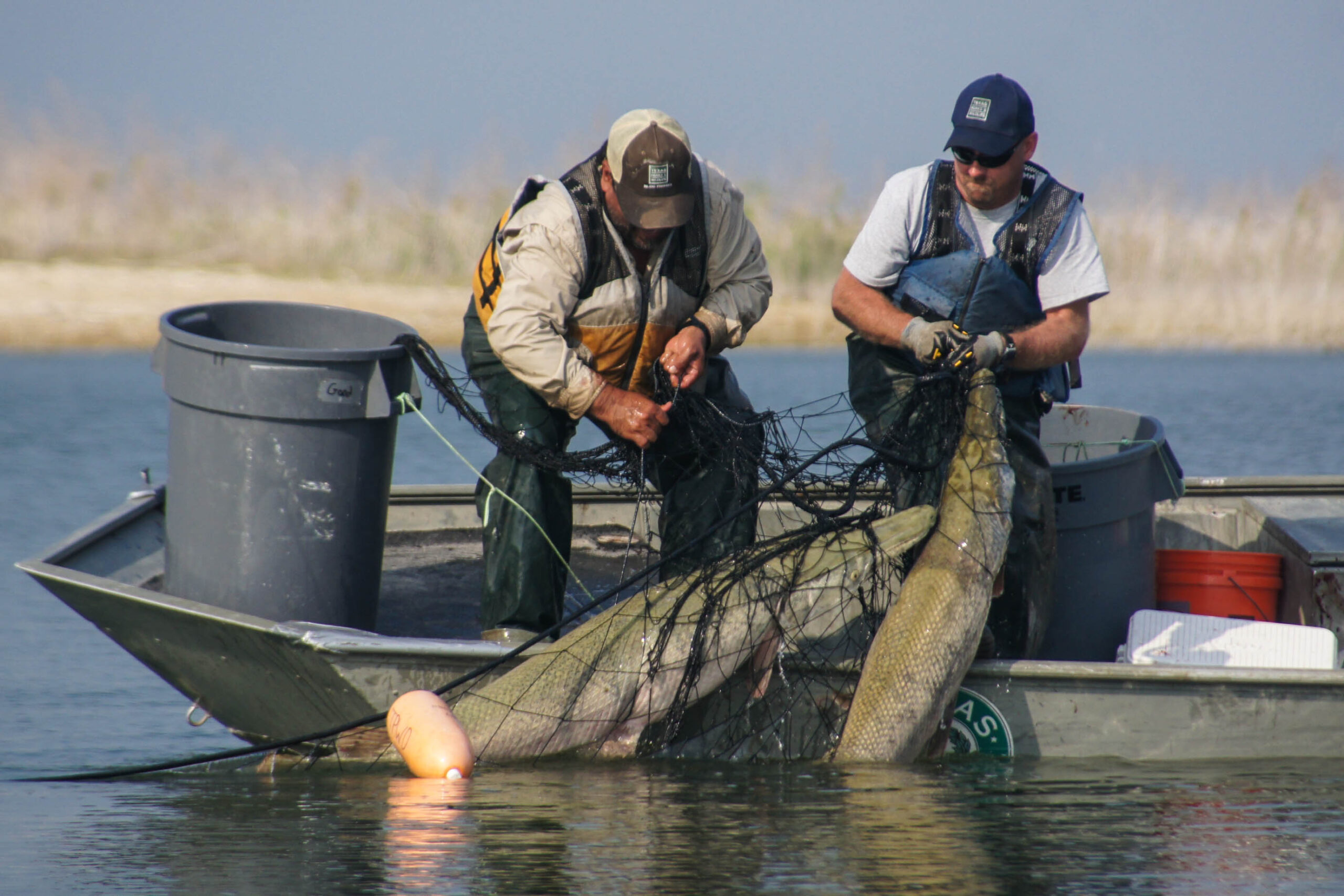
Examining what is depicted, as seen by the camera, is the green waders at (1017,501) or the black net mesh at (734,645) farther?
the green waders at (1017,501)

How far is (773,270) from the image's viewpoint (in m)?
23.2

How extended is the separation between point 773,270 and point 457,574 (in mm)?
17655

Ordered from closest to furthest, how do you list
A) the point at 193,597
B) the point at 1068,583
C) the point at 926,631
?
the point at 926,631
the point at 193,597
the point at 1068,583

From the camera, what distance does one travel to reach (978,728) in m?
4.61

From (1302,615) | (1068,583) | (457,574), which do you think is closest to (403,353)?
(457,574)

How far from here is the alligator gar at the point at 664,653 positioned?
450 cm

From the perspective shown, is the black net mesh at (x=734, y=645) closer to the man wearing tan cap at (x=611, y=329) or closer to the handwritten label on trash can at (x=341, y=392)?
the man wearing tan cap at (x=611, y=329)

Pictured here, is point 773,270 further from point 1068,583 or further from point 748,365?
point 1068,583

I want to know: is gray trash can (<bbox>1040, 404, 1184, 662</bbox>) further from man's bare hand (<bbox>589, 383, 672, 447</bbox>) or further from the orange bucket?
man's bare hand (<bbox>589, 383, 672, 447</bbox>)

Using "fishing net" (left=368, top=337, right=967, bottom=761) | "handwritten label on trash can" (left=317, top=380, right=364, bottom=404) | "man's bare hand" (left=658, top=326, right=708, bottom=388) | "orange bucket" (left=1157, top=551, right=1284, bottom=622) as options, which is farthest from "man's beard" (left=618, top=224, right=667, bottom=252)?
"orange bucket" (left=1157, top=551, right=1284, bottom=622)

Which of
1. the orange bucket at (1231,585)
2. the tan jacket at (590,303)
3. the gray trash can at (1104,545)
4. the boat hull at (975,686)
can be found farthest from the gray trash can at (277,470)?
the orange bucket at (1231,585)

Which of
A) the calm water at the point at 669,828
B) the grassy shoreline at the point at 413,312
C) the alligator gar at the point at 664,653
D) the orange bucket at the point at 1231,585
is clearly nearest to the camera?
the calm water at the point at 669,828

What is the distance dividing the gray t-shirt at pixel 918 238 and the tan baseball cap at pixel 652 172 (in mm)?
724

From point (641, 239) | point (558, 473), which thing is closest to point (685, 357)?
point (641, 239)
